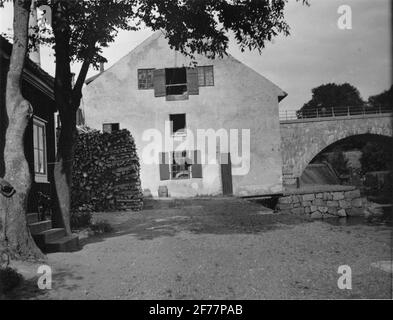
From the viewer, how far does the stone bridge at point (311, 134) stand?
25.1 meters

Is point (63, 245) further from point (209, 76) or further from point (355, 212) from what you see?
point (355, 212)

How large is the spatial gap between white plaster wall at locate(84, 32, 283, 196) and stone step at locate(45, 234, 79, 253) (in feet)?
48.3

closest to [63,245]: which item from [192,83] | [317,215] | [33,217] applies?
[33,217]

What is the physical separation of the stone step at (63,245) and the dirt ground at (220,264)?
0.59ft

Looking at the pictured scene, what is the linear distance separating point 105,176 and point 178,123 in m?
10.5

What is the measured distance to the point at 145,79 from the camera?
872 inches

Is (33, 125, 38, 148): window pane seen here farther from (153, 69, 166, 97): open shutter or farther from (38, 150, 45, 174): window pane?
(153, 69, 166, 97): open shutter

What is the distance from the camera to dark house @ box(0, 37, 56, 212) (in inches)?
317

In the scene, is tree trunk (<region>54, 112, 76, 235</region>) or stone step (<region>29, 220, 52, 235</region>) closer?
stone step (<region>29, 220, 52, 235</region>)

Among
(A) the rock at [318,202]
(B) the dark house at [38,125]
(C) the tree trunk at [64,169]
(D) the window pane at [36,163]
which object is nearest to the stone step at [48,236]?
(C) the tree trunk at [64,169]

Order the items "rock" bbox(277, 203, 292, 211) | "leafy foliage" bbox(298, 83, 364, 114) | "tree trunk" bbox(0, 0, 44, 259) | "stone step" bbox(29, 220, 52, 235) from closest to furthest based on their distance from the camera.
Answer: "tree trunk" bbox(0, 0, 44, 259) < "stone step" bbox(29, 220, 52, 235) < "rock" bbox(277, 203, 292, 211) < "leafy foliage" bbox(298, 83, 364, 114)

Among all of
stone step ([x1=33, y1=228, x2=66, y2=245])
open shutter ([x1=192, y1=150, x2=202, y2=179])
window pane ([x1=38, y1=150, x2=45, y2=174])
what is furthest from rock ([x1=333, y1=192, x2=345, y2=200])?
stone step ([x1=33, y1=228, x2=66, y2=245])

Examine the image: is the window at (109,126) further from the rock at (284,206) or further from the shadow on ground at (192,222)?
the shadow on ground at (192,222)

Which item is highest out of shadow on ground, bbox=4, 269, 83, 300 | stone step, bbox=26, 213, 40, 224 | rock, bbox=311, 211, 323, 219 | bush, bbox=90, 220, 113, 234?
stone step, bbox=26, 213, 40, 224
